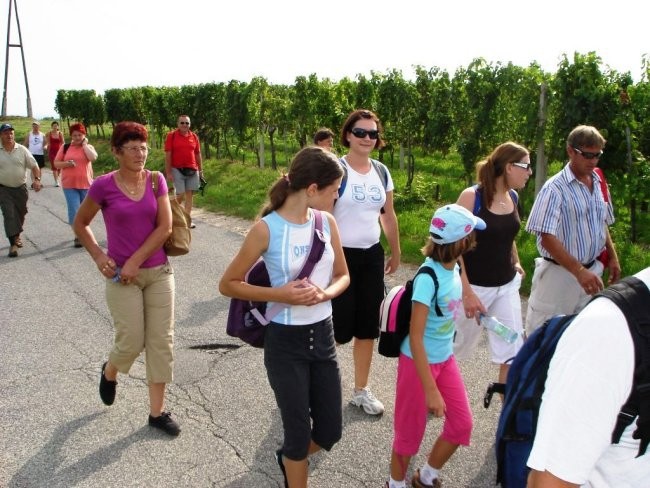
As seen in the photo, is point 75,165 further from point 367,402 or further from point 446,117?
point 446,117

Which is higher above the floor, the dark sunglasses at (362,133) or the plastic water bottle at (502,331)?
the dark sunglasses at (362,133)

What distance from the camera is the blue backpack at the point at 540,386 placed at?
1.22 metres

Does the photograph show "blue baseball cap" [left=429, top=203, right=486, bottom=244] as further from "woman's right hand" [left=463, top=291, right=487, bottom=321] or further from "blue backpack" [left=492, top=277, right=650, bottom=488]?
"blue backpack" [left=492, top=277, right=650, bottom=488]

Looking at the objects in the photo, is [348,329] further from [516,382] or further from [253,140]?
[253,140]

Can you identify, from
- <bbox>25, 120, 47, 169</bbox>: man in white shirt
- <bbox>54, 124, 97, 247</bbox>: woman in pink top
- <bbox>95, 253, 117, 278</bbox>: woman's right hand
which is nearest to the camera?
<bbox>95, 253, 117, 278</bbox>: woman's right hand

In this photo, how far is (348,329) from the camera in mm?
3889

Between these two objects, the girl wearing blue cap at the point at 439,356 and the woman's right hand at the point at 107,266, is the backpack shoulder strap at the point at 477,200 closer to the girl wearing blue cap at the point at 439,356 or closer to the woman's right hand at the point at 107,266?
the girl wearing blue cap at the point at 439,356

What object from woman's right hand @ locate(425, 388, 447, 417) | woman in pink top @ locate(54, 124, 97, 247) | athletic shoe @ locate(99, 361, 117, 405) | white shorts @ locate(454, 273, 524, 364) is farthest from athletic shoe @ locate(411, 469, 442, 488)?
woman in pink top @ locate(54, 124, 97, 247)

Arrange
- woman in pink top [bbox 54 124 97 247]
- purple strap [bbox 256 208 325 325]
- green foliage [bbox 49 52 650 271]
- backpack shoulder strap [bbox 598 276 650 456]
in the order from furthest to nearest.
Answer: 1. woman in pink top [bbox 54 124 97 247]
2. green foliage [bbox 49 52 650 271]
3. purple strap [bbox 256 208 325 325]
4. backpack shoulder strap [bbox 598 276 650 456]

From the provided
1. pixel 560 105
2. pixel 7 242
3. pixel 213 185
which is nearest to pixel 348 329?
pixel 560 105

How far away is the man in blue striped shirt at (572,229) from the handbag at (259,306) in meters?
1.71

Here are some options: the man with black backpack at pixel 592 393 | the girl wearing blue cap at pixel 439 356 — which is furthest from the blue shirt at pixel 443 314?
the man with black backpack at pixel 592 393

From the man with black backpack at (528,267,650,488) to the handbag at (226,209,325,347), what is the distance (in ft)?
5.24

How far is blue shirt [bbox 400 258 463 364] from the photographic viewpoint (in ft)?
9.29
